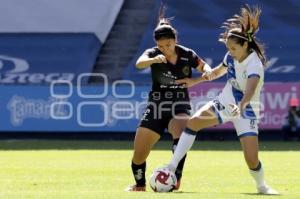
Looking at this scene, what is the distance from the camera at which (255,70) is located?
10.7 metres

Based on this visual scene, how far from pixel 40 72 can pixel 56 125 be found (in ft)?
8.73

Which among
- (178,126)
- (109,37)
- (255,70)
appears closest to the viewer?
(255,70)

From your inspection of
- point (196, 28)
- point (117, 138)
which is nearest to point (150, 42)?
point (196, 28)

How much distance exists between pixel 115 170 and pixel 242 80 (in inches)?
217

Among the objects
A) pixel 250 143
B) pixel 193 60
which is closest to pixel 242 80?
pixel 250 143

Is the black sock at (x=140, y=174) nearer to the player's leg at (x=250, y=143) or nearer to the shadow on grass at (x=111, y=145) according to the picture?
the player's leg at (x=250, y=143)

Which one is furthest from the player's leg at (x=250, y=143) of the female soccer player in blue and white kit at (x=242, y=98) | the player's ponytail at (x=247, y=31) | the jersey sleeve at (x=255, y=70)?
the player's ponytail at (x=247, y=31)

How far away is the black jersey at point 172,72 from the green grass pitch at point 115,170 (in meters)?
1.23

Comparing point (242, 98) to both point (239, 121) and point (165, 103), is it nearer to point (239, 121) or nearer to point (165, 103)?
point (239, 121)

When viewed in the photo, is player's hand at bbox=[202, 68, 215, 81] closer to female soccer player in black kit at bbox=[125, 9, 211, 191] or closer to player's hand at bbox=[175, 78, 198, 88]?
female soccer player in black kit at bbox=[125, 9, 211, 191]

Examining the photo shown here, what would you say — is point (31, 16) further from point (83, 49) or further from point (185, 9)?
point (185, 9)

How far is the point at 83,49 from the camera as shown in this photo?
29047 millimetres

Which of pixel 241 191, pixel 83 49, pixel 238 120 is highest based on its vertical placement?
pixel 238 120

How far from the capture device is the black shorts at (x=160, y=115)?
11586 millimetres
